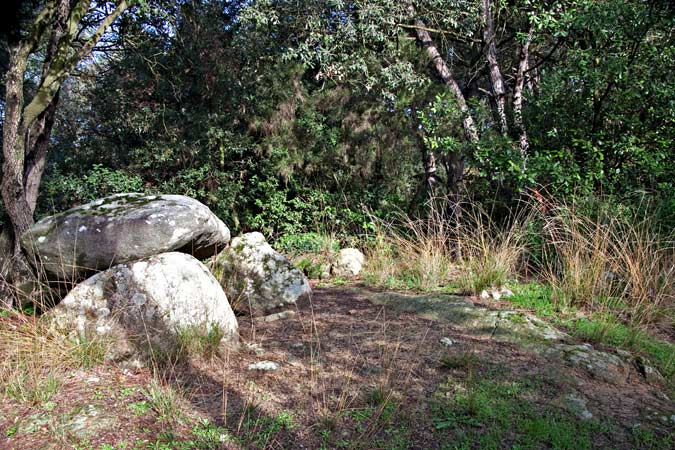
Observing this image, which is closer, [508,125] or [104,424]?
[104,424]

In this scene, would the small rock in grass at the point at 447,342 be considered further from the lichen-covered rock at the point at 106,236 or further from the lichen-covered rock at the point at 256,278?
the lichen-covered rock at the point at 106,236

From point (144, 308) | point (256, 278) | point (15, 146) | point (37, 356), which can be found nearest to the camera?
point (37, 356)

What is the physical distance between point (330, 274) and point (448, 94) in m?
3.58

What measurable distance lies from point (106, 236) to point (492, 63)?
6.94 metres

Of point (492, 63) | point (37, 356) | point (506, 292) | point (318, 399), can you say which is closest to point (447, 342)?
point (318, 399)

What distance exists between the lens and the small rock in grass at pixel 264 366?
3.27m

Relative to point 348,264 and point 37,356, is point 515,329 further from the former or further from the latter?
point 37,356

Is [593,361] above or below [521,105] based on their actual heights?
below

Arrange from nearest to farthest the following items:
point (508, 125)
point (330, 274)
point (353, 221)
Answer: point (330, 274), point (508, 125), point (353, 221)

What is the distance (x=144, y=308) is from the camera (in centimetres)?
356

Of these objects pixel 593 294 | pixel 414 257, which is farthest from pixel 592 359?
pixel 414 257

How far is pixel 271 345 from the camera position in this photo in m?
3.77

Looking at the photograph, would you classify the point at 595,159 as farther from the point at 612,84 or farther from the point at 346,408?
the point at 346,408

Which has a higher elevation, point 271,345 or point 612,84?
point 612,84
